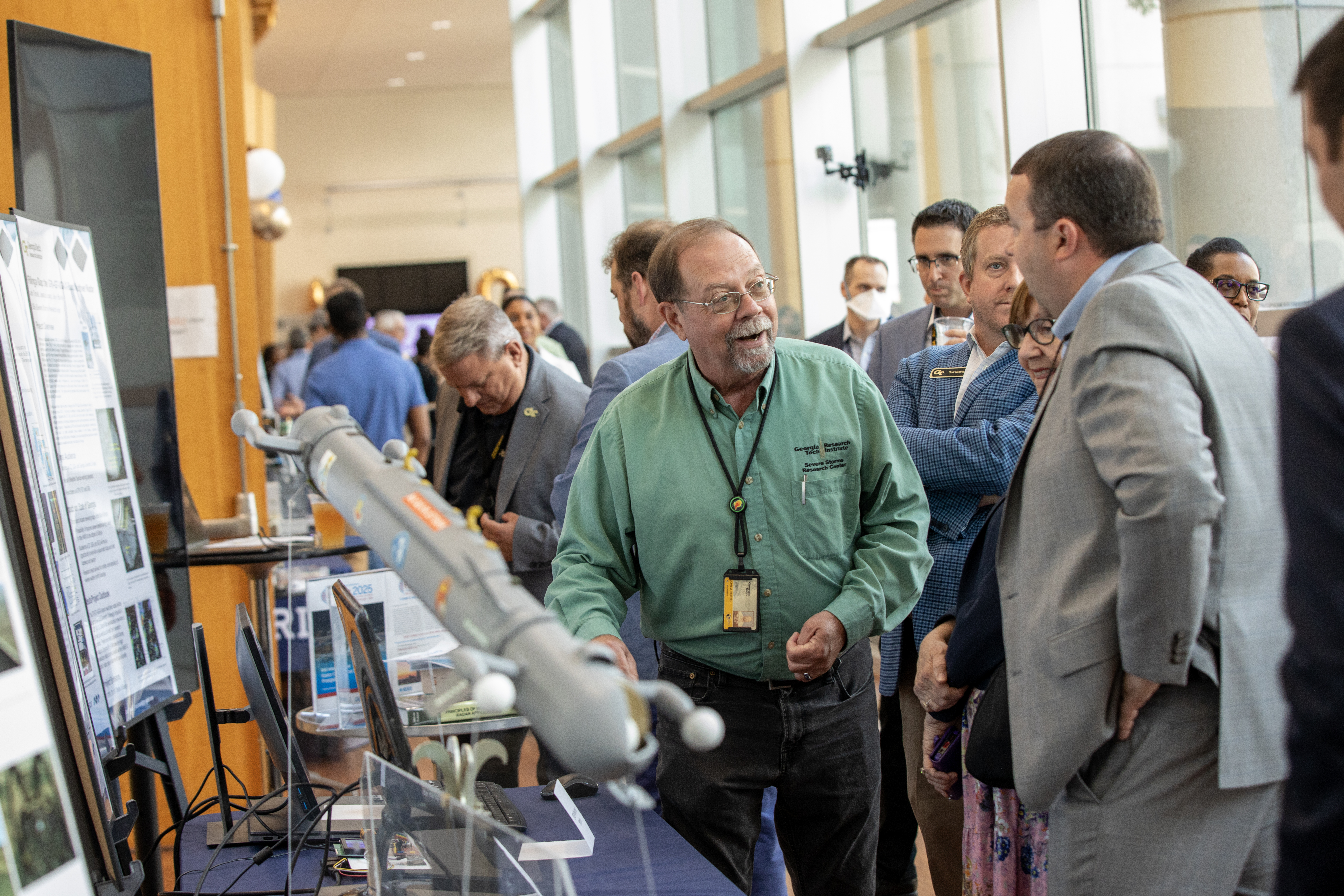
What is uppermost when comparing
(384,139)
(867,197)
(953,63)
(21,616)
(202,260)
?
(384,139)

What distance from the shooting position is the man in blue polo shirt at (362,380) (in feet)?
18.8

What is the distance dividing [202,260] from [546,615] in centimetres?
383

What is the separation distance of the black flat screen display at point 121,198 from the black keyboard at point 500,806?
1.15 meters

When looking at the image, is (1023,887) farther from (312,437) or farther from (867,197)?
(867,197)

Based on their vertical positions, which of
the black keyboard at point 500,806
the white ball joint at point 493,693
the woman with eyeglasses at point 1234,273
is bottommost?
the black keyboard at point 500,806

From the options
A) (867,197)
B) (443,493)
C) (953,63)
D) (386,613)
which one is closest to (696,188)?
(867,197)

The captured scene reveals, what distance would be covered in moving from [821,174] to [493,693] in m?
5.28

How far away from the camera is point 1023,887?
6.19 feet

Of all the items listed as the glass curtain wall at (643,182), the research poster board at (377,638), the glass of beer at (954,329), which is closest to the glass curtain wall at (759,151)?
the glass curtain wall at (643,182)

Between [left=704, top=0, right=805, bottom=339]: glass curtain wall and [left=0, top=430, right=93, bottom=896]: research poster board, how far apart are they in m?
4.90

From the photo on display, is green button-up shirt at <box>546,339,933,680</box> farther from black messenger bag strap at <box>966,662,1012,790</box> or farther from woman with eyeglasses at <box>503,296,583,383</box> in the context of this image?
woman with eyeglasses at <box>503,296,583,383</box>

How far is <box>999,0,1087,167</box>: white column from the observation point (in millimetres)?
3826

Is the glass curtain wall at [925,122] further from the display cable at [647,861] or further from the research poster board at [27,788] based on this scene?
the research poster board at [27,788]

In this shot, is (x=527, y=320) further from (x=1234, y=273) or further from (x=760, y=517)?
(x=760, y=517)
